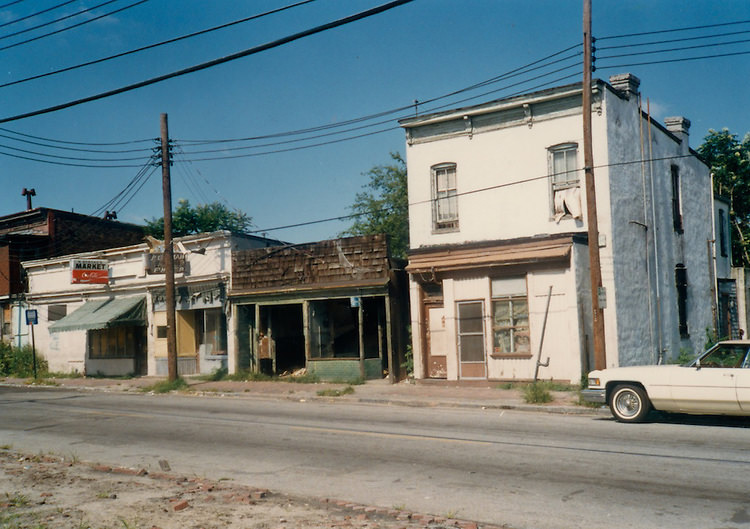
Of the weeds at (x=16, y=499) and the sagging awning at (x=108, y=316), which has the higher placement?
the sagging awning at (x=108, y=316)

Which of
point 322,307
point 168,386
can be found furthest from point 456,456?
point 168,386

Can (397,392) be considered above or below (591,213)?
below

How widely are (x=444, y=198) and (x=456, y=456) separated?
40.9 ft

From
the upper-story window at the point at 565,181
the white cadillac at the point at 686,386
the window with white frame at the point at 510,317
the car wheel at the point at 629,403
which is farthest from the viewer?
the window with white frame at the point at 510,317

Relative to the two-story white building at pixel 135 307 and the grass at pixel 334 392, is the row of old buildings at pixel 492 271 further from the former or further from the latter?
the grass at pixel 334 392

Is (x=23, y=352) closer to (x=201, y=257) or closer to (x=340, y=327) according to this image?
(x=201, y=257)

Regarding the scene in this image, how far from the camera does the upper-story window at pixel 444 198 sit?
2097cm

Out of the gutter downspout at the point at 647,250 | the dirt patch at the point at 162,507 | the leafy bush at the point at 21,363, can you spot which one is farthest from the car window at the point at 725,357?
the leafy bush at the point at 21,363

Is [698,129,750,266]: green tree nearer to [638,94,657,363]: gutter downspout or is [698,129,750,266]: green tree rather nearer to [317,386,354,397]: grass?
[638,94,657,363]: gutter downspout

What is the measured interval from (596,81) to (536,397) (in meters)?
8.71

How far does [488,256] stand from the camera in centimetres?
1948

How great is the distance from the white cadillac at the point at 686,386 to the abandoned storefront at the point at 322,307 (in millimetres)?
9285

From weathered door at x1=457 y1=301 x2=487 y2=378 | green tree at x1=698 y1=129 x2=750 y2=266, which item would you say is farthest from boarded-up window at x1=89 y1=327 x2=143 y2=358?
green tree at x1=698 y1=129 x2=750 y2=266

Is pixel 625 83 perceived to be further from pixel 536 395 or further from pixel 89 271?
pixel 89 271
